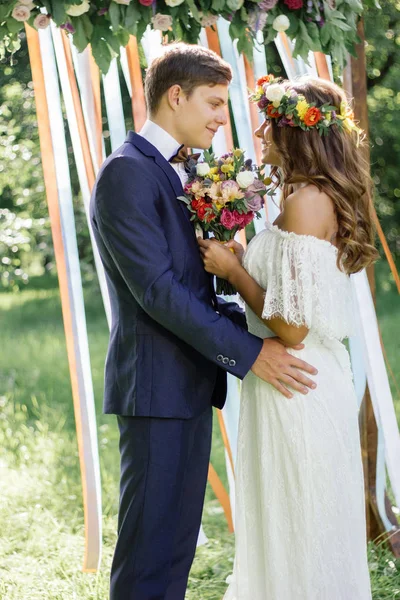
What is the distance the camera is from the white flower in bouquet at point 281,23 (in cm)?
355

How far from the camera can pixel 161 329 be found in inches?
123

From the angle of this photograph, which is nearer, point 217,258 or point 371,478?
point 217,258

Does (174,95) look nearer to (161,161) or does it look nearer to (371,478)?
(161,161)

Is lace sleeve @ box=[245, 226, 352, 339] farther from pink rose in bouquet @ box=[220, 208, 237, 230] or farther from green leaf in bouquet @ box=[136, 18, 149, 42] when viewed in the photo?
green leaf in bouquet @ box=[136, 18, 149, 42]

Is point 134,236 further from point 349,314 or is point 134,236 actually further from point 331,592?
point 331,592

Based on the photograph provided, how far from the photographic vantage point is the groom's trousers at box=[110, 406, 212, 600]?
3080 millimetres

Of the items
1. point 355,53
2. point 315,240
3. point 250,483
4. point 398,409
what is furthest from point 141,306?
point 398,409

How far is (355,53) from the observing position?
4145 millimetres

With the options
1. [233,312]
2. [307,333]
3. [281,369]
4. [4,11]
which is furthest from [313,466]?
[4,11]

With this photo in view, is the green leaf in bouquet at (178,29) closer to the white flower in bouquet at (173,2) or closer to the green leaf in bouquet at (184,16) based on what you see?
the green leaf in bouquet at (184,16)

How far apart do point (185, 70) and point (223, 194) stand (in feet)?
1.59

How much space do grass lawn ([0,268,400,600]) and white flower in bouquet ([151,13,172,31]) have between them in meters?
2.59

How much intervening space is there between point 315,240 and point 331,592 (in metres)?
1.30

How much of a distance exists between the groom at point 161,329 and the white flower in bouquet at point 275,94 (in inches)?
7.2
